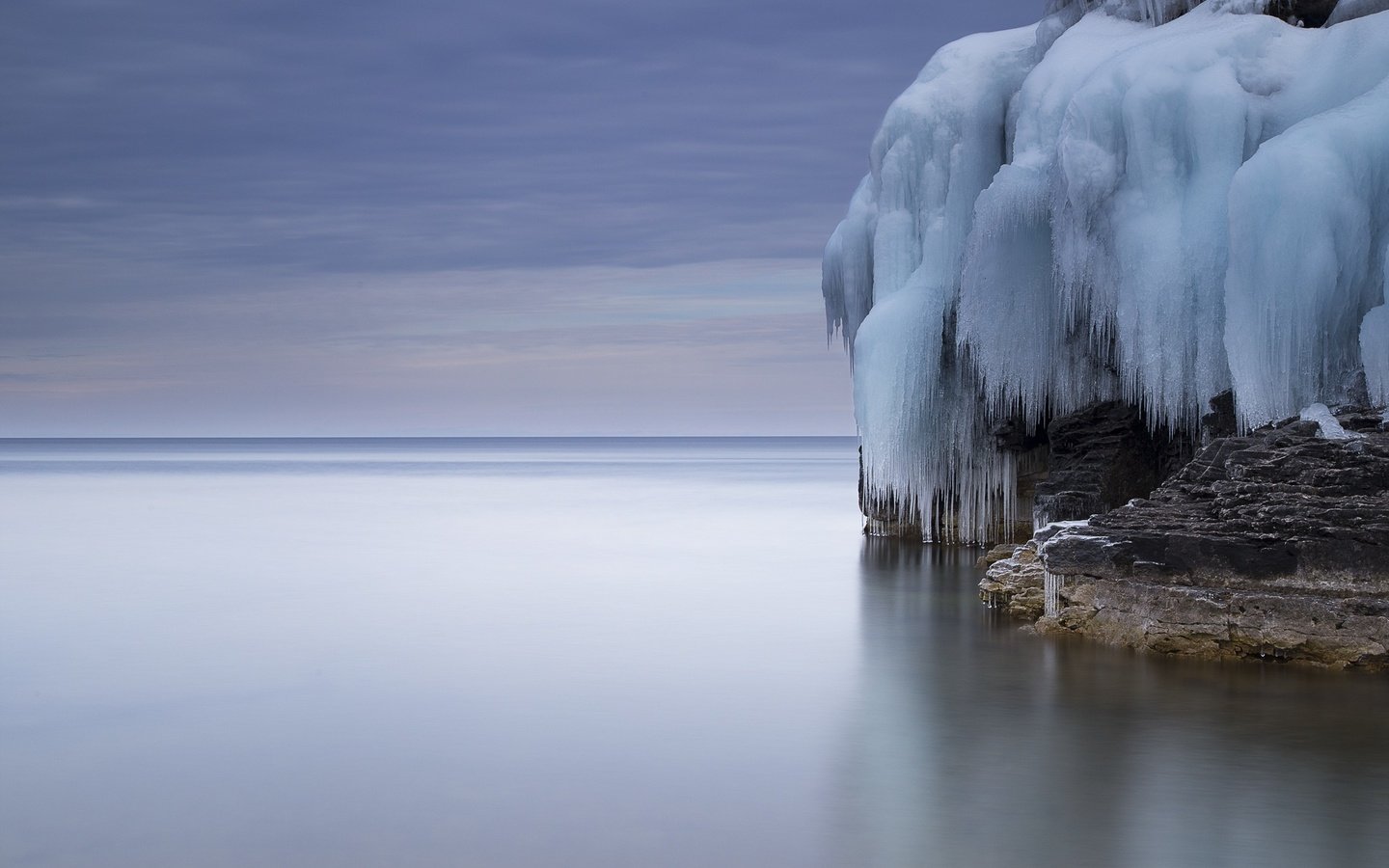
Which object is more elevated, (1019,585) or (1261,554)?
(1261,554)

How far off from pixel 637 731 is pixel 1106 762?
3.49 metres

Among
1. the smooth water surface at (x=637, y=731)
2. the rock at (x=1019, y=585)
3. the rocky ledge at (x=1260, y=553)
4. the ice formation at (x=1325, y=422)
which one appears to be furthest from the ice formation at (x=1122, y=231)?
the smooth water surface at (x=637, y=731)

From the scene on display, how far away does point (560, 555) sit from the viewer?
80.7 ft

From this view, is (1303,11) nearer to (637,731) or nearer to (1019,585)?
(1019,585)

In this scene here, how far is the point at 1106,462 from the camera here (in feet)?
56.3

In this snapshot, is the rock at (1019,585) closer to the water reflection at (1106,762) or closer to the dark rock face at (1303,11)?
the water reflection at (1106,762)

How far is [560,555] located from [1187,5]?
13.6 meters

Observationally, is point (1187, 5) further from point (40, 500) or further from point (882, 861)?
point (40, 500)

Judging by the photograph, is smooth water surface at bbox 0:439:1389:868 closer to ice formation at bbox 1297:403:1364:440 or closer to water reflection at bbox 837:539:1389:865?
water reflection at bbox 837:539:1389:865

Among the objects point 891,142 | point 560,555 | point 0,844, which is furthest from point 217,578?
point 0,844

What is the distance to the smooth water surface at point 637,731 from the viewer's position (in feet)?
25.5

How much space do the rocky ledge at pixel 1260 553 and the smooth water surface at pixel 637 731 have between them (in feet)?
1.29

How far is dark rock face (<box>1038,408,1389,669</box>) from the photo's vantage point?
1161 cm

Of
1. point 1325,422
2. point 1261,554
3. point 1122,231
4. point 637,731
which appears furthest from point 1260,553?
point 637,731
